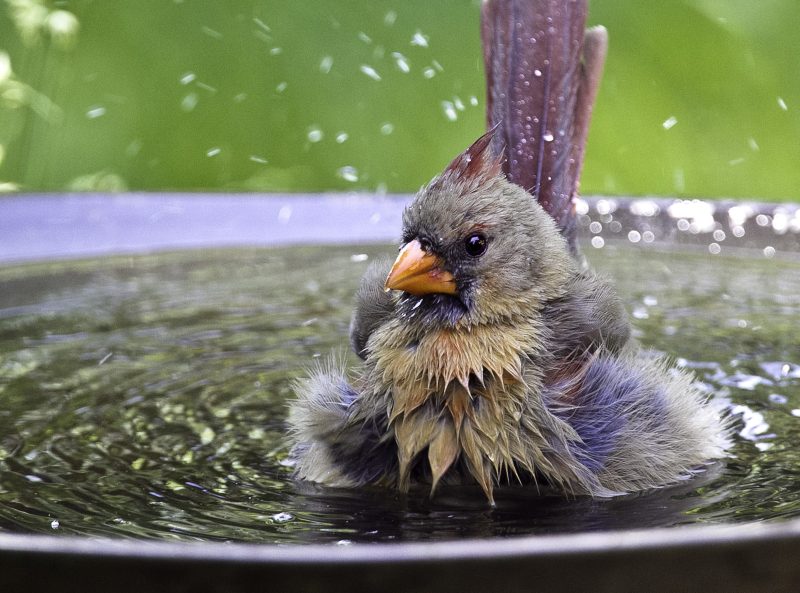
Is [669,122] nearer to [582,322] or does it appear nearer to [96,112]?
[96,112]

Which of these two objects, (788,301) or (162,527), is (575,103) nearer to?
(788,301)

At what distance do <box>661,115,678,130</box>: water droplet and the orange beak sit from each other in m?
4.59

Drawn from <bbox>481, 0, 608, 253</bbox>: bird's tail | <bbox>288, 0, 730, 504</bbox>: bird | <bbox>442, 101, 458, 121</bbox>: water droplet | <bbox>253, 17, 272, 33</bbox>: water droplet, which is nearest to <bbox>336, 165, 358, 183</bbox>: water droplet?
<bbox>442, 101, 458, 121</bbox>: water droplet

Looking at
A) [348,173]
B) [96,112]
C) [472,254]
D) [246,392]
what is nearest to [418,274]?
[472,254]

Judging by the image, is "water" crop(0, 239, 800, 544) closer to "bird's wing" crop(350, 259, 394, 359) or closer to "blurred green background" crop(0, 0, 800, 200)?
"bird's wing" crop(350, 259, 394, 359)

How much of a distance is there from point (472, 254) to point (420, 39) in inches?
175

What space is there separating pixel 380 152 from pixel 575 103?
4.00m

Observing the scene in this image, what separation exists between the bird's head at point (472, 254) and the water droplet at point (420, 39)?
4321 millimetres

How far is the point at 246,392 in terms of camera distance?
2.88 meters

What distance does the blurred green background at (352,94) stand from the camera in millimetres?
6859

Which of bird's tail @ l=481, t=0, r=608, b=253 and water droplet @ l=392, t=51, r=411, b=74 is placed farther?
water droplet @ l=392, t=51, r=411, b=74

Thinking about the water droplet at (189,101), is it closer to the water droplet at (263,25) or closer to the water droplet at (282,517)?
the water droplet at (263,25)

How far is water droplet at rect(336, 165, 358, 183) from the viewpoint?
6.38 m

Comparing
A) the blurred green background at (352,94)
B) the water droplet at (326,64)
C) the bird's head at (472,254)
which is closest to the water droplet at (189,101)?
the blurred green background at (352,94)
